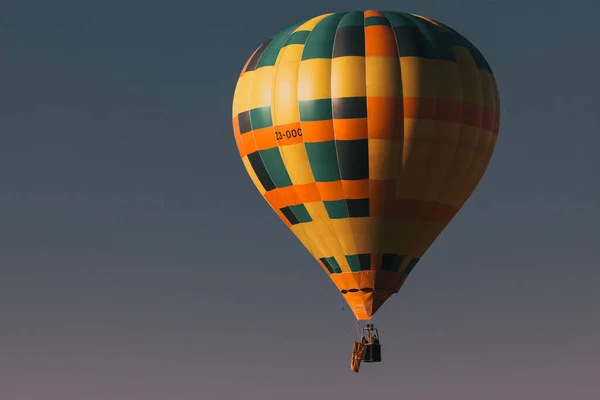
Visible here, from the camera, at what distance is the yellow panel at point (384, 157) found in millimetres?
77188

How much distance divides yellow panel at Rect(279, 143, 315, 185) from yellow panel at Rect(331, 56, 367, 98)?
2061 millimetres

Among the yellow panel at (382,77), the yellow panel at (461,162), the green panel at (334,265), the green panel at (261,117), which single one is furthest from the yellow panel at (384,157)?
the green panel at (261,117)

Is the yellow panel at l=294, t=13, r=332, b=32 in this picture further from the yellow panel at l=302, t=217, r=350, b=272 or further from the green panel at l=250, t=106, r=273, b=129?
the yellow panel at l=302, t=217, r=350, b=272

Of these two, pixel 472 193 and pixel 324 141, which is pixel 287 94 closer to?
pixel 324 141

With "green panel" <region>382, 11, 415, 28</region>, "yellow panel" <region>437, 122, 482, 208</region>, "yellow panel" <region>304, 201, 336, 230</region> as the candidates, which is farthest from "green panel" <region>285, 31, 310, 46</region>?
"yellow panel" <region>437, 122, 482, 208</region>

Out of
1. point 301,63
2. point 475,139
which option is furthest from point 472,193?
point 301,63

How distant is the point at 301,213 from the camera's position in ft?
258

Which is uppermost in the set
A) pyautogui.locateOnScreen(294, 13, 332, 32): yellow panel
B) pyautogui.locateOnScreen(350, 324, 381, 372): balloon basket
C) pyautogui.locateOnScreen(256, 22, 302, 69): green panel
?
pyautogui.locateOnScreen(294, 13, 332, 32): yellow panel

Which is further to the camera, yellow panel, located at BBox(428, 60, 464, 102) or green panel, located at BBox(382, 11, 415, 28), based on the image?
green panel, located at BBox(382, 11, 415, 28)

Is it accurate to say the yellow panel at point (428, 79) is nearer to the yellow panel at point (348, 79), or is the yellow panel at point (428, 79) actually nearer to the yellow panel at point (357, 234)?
the yellow panel at point (348, 79)

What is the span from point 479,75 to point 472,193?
3.99 m

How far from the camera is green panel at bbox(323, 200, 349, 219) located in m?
77.8

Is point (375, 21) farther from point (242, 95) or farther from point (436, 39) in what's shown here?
point (242, 95)

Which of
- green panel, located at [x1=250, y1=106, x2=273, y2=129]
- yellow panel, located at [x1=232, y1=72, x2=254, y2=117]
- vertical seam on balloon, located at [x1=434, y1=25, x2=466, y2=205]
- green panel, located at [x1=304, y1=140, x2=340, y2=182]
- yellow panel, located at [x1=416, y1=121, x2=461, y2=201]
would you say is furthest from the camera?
yellow panel, located at [x1=232, y1=72, x2=254, y2=117]
